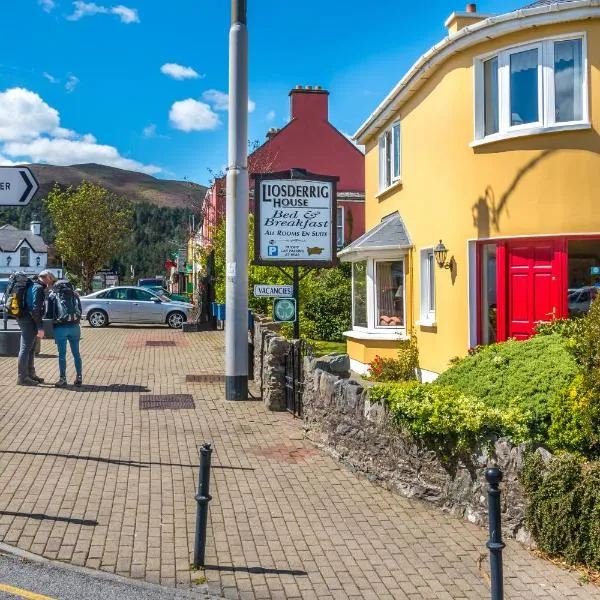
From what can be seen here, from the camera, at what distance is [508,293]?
522 inches

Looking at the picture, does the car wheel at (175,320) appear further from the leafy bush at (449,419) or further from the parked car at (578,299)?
the leafy bush at (449,419)

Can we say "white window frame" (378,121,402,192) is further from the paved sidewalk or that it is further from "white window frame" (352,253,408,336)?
the paved sidewalk

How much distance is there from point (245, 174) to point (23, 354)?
186 inches

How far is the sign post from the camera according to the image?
42.7 feet


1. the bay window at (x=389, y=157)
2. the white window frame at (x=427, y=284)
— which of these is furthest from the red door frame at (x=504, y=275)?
the bay window at (x=389, y=157)

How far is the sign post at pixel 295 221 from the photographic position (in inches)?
512

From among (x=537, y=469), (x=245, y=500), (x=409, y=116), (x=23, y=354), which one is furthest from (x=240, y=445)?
(x=409, y=116)

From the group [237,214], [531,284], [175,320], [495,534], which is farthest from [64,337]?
[175,320]

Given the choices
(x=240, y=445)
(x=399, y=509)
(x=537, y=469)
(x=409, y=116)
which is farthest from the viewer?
(x=409, y=116)

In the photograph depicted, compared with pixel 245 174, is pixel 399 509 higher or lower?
lower

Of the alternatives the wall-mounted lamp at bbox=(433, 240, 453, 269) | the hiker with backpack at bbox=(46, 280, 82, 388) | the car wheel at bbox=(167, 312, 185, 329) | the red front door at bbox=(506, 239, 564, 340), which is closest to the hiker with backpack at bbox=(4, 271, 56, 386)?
the hiker with backpack at bbox=(46, 280, 82, 388)

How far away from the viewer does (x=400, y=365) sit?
16.3 metres

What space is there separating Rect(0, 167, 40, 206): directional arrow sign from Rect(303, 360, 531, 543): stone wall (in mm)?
3897

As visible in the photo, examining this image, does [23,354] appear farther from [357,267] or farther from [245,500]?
[357,267]
